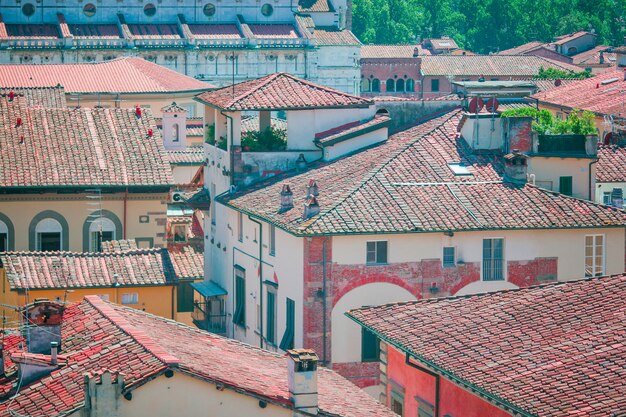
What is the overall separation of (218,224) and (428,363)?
25142 millimetres

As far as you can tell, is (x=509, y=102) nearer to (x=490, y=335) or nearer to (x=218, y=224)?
(x=218, y=224)

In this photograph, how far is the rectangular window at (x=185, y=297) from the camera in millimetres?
63188

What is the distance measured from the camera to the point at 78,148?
62.1 metres

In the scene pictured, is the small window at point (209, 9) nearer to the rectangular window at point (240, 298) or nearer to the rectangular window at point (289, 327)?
the rectangular window at point (240, 298)

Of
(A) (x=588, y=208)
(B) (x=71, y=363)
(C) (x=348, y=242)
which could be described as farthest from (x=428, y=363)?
(A) (x=588, y=208)

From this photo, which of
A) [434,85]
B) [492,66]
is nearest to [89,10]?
[434,85]

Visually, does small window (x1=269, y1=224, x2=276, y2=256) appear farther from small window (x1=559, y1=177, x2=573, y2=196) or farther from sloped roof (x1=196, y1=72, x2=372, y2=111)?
small window (x1=559, y1=177, x2=573, y2=196)

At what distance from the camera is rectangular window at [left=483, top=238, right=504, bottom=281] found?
52312 millimetres

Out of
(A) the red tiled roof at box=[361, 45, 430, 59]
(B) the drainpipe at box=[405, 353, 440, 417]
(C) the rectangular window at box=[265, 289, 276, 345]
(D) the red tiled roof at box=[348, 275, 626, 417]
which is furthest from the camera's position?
(A) the red tiled roof at box=[361, 45, 430, 59]

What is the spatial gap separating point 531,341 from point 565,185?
21354 millimetres

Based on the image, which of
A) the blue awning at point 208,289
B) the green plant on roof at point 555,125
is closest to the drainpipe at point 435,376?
the green plant on roof at point 555,125

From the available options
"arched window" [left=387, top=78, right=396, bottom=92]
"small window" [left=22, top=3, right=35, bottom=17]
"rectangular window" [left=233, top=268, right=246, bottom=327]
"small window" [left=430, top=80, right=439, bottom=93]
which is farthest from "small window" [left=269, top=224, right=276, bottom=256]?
"arched window" [left=387, top=78, right=396, bottom=92]

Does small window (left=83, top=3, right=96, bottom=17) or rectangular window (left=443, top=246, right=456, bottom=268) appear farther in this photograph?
small window (left=83, top=3, right=96, bottom=17)

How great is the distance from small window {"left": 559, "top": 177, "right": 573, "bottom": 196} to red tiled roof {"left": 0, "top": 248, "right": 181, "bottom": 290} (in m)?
11.9
